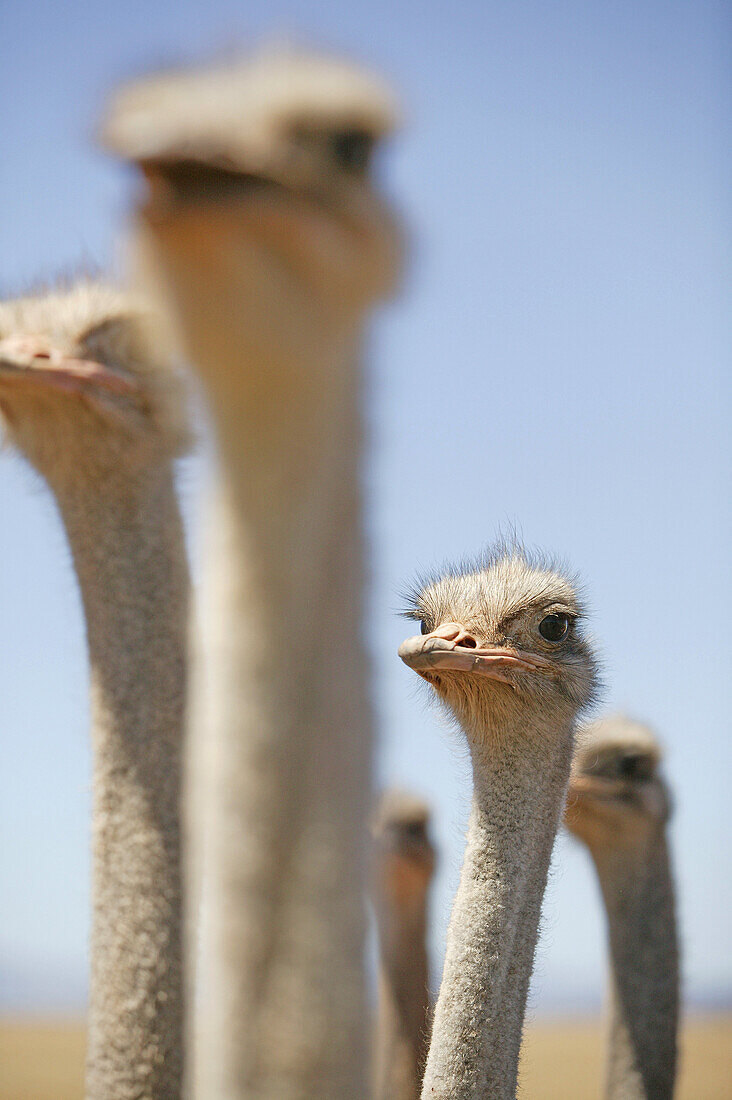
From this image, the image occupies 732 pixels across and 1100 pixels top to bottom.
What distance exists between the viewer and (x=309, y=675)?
6070mm

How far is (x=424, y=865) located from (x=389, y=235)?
329cm

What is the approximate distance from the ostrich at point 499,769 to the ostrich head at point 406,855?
1330 mm

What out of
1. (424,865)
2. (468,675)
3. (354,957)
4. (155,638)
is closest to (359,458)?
(354,957)

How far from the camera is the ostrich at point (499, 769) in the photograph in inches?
81.8

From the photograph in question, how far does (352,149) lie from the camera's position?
5945 millimetres

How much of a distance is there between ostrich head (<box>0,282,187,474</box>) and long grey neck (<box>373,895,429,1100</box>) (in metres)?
1.32

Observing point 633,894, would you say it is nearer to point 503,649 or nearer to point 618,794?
point 618,794

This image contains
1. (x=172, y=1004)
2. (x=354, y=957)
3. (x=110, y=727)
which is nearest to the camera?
(x=172, y=1004)

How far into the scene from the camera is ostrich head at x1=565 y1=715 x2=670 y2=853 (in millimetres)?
2877

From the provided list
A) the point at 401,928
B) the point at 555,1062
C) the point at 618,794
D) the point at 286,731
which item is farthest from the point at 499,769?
the point at 555,1062

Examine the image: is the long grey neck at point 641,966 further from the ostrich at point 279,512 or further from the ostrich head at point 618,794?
the ostrich at point 279,512

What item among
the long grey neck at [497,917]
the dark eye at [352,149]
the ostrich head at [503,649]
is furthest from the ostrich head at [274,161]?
the long grey neck at [497,917]

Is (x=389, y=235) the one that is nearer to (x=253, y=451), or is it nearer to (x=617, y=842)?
(x=253, y=451)

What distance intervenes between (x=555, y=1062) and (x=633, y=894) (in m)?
6.09
